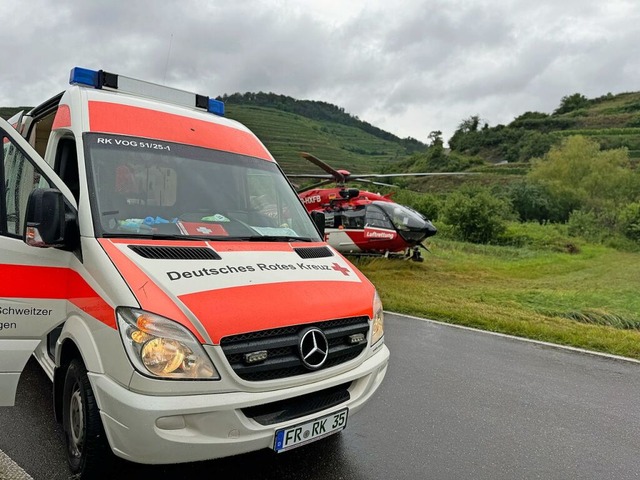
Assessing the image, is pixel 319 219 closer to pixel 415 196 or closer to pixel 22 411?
pixel 22 411

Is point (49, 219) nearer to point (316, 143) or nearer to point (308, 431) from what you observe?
point (308, 431)

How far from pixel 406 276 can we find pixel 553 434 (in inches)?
391

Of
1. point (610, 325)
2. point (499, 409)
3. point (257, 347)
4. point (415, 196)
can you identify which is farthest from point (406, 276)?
point (415, 196)

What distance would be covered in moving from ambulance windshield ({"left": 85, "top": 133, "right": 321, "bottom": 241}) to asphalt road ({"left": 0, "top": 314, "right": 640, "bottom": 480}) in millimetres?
1552

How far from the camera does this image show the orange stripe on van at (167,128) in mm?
3518

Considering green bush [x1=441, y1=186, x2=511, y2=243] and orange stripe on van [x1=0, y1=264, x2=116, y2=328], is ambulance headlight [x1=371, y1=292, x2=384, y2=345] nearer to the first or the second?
orange stripe on van [x1=0, y1=264, x2=116, y2=328]

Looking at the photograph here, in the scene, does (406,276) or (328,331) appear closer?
(328,331)

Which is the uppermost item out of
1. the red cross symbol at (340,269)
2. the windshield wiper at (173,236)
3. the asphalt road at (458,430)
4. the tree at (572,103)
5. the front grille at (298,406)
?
the tree at (572,103)

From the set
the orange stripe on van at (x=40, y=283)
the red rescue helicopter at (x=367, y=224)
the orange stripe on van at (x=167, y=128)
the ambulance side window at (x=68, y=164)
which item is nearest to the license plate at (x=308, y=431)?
the orange stripe on van at (x=40, y=283)

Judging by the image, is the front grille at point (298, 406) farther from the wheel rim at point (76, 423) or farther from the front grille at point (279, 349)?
the wheel rim at point (76, 423)

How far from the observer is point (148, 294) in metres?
2.54

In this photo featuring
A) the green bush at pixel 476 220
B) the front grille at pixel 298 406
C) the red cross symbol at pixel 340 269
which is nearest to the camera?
the front grille at pixel 298 406

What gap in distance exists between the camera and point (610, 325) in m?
8.98

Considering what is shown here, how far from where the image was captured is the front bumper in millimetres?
2354
